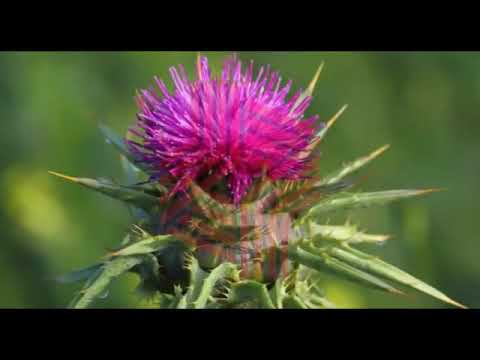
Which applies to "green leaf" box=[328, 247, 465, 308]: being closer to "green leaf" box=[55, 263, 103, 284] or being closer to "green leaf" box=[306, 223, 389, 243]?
"green leaf" box=[306, 223, 389, 243]

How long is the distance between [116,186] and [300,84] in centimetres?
310

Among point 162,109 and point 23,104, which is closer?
point 162,109

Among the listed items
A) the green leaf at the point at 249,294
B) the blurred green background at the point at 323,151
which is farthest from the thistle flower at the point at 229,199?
the blurred green background at the point at 323,151

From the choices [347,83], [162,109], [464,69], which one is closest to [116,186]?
[162,109]

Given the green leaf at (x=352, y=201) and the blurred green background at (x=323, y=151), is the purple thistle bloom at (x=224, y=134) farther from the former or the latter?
the blurred green background at (x=323, y=151)

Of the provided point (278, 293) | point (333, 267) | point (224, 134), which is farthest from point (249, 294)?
point (224, 134)

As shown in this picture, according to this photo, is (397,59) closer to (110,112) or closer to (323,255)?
(110,112)

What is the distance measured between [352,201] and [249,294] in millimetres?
533

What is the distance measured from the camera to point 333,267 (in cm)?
298

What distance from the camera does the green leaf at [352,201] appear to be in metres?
3.29

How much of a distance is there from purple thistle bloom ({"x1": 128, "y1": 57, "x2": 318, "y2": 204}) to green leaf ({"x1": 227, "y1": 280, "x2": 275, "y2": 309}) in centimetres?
31

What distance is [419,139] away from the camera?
622 centimetres

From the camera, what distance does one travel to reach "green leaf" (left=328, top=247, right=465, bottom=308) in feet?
9.55

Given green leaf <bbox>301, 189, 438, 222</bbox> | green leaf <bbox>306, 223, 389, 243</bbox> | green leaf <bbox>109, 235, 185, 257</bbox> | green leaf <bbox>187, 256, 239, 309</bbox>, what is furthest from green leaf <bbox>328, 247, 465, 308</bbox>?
green leaf <bbox>109, 235, 185, 257</bbox>
